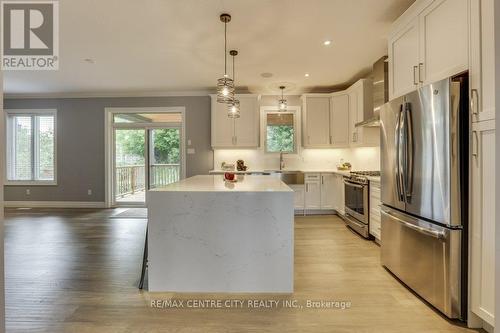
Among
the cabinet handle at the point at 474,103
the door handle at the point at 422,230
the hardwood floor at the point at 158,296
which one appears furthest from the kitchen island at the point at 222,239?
the cabinet handle at the point at 474,103

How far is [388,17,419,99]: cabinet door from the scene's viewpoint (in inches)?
97.0

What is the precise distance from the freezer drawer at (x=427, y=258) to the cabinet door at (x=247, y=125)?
337cm

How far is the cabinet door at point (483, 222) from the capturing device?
1686 millimetres

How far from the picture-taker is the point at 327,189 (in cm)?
539

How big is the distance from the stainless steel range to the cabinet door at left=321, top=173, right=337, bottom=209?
744 millimetres

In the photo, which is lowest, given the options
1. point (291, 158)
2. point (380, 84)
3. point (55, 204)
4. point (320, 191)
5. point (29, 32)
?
point (55, 204)

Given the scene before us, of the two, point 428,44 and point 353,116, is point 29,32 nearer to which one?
point 428,44

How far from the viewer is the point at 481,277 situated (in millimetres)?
1771

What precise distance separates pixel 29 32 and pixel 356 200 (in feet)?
15.7

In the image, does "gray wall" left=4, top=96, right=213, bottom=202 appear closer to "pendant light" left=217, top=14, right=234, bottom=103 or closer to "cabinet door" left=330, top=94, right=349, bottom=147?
"pendant light" left=217, top=14, right=234, bottom=103

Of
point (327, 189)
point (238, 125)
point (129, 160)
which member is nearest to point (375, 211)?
point (327, 189)

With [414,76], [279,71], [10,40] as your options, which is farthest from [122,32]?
[414,76]

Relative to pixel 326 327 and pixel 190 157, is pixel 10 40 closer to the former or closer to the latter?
pixel 190 157

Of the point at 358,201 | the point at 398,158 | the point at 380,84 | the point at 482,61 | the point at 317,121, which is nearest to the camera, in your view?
the point at 482,61
